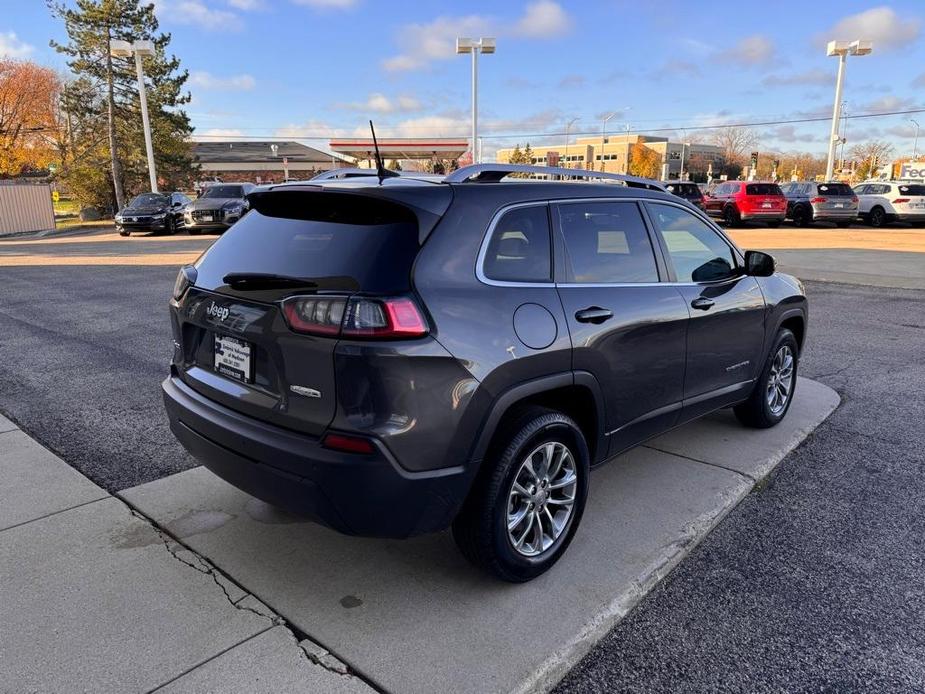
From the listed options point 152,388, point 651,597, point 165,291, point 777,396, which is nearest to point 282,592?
point 651,597

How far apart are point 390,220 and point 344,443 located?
88 cm

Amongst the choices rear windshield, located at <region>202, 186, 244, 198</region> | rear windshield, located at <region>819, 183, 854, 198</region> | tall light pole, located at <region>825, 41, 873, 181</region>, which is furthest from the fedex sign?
rear windshield, located at <region>202, 186, 244, 198</region>

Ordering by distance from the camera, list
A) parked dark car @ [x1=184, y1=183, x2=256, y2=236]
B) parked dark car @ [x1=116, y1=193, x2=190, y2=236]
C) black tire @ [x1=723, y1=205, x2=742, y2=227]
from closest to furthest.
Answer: parked dark car @ [x1=184, y1=183, x2=256, y2=236] < parked dark car @ [x1=116, y1=193, x2=190, y2=236] < black tire @ [x1=723, y1=205, x2=742, y2=227]

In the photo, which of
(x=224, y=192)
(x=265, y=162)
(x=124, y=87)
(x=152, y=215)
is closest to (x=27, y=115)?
(x=124, y=87)

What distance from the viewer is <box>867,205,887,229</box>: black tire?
26953mm

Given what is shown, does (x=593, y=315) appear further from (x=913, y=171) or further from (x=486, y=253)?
(x=913, y=171)

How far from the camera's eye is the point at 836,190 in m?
26.3

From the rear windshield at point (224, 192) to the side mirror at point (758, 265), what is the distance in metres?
21.7

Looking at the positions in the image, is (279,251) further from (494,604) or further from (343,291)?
(494,604)

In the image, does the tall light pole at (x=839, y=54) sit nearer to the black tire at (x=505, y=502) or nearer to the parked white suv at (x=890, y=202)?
the parked white suv at (x=890, y=202)

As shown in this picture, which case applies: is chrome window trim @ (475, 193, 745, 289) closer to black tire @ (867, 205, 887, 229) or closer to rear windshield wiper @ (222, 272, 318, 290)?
rear windshield wiper @ (222, 272, 318, 290)

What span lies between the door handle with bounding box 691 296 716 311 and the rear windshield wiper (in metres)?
2.27

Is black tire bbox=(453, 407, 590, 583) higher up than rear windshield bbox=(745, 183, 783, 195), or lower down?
lower down

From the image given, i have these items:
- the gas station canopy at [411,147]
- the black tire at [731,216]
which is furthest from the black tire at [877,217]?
the gas station canopy at [411,147]
